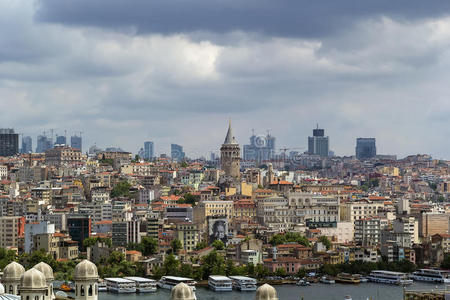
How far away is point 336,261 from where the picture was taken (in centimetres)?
4031

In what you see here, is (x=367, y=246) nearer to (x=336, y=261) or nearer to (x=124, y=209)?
(x=336, y=261)

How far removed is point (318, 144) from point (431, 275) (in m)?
104

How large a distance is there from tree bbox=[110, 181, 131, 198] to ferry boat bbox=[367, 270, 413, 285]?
67.1ft

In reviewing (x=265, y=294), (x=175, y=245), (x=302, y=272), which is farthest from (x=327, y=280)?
(x=265, y=294)

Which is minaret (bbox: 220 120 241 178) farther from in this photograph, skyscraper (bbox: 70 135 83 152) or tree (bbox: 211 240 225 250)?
skyscraper (bbox: 70 135 83 152)

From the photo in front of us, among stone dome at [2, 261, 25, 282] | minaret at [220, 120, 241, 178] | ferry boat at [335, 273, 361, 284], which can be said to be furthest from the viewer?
minaret at [220, 120, 241, 178]

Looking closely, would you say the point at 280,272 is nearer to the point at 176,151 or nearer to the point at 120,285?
the point at 120,285

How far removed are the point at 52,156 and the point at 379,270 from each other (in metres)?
40.9

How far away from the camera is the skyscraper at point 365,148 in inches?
5492

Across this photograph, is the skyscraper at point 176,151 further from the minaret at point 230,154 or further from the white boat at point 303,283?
the white boat at point 303,283

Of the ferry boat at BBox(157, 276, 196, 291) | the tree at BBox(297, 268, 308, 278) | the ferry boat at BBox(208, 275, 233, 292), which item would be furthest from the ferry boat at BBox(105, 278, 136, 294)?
the tree at BBox(297, 268, 308, 278)

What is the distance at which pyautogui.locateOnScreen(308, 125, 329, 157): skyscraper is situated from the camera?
14212 centimetres

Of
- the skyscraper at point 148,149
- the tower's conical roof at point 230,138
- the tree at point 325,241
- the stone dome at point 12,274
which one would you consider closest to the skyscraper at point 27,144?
the skyscraper at point 148,149

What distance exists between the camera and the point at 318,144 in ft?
467
